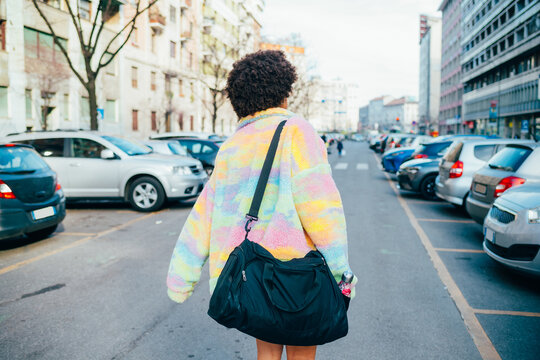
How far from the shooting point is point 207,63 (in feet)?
157

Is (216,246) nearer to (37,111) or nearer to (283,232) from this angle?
(283,232)

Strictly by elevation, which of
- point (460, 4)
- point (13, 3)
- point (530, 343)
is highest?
point (460, 4)

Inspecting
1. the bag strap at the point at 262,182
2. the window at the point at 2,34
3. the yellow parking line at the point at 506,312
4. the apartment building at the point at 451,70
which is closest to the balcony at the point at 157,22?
the window at the point at 2,34

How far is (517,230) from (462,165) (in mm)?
5155

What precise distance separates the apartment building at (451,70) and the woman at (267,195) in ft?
255

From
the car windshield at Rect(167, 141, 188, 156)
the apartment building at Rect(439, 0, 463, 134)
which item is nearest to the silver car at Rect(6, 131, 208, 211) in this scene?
the car windshield at Rect(167, 141, 188, 156)

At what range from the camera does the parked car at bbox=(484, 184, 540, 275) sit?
4855 mm

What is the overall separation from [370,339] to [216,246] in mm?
2116

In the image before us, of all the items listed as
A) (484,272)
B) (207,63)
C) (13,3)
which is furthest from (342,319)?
(207,63)

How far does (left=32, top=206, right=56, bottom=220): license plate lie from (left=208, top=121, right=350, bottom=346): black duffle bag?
5758 mm

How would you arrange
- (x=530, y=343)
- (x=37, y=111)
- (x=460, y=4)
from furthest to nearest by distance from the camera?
(x=460, y=4) < (x=37, y=111) < (x=530, y=343)

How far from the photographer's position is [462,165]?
9.91m

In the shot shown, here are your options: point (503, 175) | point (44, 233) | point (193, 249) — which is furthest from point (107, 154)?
point (193, 249)

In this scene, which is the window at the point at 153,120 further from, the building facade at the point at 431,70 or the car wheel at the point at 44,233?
the building facade at the point at 431,70
